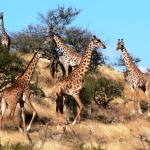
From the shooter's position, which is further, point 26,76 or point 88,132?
point 88,132

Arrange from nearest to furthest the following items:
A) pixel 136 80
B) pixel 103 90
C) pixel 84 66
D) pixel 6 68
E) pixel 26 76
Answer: pixel 26 76, pixel 84 66, pixel 6 68, pixel 136 80, pixel 103 90

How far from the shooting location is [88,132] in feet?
67.7

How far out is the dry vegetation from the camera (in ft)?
58.6

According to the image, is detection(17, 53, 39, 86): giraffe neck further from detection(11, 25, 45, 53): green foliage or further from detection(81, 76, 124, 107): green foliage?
detection(11, 25, 45, 53): green foliage

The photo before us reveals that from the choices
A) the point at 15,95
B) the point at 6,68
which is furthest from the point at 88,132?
the point at 6,68

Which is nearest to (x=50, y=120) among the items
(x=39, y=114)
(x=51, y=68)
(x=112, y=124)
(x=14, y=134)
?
(x=39, y=114)

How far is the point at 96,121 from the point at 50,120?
6.80 ft

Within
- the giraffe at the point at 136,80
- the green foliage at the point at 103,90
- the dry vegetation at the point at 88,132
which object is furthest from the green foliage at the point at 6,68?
the giraffe at the point at 136,80

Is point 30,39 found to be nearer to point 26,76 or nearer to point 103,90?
point 103,90

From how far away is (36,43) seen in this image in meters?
36.8

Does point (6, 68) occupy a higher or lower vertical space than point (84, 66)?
lower

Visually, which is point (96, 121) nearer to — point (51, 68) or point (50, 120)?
point (50, 120)

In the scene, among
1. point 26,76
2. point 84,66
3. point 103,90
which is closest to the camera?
point 26,76

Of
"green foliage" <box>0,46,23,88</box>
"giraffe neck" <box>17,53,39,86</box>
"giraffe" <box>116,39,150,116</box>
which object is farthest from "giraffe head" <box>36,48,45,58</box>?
"giraffe" <box>116,39,150,116</box>
